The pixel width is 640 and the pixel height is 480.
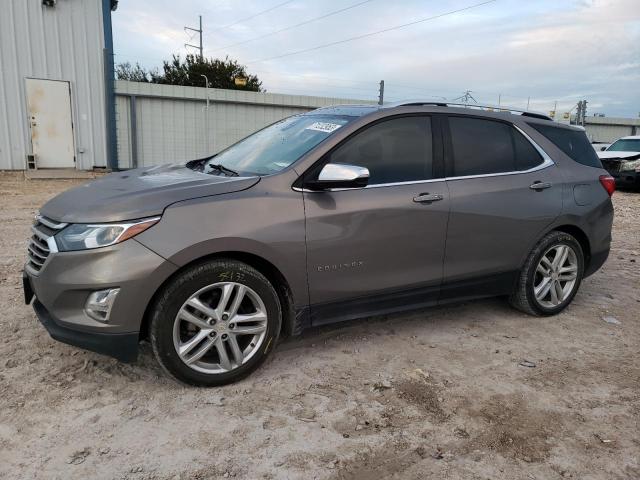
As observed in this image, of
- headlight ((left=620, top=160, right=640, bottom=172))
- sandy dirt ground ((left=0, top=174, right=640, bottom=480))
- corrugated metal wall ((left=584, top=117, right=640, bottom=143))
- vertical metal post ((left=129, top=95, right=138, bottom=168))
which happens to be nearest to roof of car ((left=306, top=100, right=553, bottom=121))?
sandy dirt ground ((left=0, top=174, right=640, bottom=480))

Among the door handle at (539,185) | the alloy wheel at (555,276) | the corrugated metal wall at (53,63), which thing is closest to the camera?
the door handle at (539,185)

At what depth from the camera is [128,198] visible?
2719 millimetres

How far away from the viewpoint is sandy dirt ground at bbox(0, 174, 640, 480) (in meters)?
2.30

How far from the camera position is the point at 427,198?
3.42 meters

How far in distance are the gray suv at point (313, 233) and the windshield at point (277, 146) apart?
19 millimetres

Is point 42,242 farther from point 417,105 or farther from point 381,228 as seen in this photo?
point 417,105

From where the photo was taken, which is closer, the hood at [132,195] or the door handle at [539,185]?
the hood at [132,195]

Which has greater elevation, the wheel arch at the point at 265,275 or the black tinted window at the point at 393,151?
the black tinted window at the point at 393,151

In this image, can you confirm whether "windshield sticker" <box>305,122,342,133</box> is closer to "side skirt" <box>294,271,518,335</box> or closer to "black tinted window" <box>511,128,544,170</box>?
"side skirt" <box>294,271,518,335</box>

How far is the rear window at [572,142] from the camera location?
4.21 m

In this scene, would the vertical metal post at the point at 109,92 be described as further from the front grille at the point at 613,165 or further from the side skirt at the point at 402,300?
the front grille at the point at 613,165

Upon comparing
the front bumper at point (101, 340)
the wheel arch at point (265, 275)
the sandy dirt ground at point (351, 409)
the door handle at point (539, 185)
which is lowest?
the sandy dirt ground at point (351, 409)

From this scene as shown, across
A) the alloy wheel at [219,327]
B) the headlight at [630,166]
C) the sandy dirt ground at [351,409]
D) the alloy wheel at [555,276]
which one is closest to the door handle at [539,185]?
the alloy wheel at [555,276]

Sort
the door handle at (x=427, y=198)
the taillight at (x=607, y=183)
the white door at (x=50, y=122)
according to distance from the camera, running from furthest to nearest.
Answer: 1. the white door at (x=50, y=122)
2. the taillight at (x=607, y=183)
3. the door handle at (x=427, y=198)
